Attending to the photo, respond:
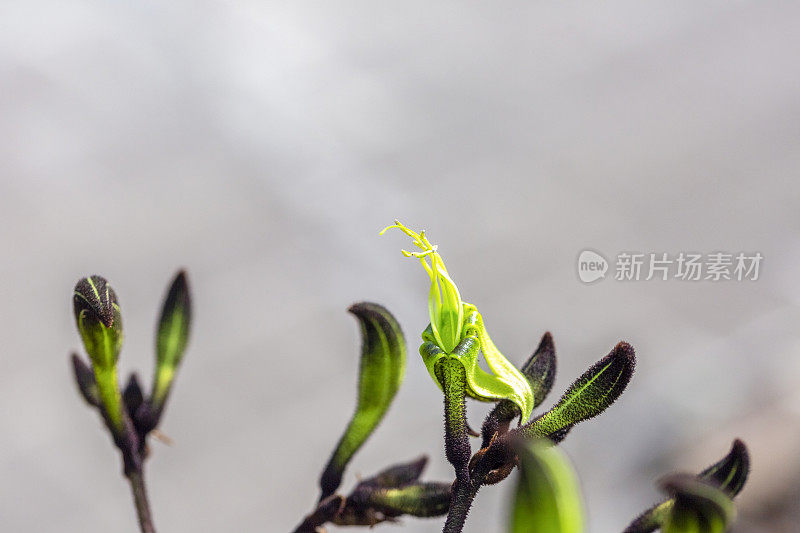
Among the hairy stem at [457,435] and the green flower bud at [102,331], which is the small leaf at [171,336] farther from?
the hairy stem at [457,435]

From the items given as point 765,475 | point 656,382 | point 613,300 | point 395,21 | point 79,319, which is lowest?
point 765,475

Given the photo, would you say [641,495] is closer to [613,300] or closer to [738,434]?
[738,434]

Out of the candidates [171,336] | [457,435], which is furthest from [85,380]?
[457,435]

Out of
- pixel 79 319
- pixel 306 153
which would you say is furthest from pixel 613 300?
pixel 79 319

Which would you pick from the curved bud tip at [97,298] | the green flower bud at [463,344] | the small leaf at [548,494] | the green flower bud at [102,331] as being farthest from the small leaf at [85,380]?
the small leaf at [548,494]

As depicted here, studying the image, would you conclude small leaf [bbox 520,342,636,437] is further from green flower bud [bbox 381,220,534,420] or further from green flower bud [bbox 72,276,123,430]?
green flower bud [bbox 72,276,123,430]

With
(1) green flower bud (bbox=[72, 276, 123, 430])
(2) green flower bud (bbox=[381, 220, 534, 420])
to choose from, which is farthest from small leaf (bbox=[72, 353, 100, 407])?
(2) green flower bud (bbox=[381, 220, 534, 420])
